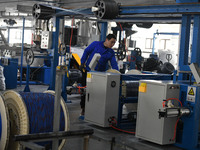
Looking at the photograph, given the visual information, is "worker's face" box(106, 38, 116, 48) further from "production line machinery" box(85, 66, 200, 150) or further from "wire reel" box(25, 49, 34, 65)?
"wire reel" box(25, 49, 34, 65)

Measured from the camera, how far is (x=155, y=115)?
5.16 m

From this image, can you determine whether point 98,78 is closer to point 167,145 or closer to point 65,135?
point 167,145

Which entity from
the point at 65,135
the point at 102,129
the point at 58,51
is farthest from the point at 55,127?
the point at 58,51

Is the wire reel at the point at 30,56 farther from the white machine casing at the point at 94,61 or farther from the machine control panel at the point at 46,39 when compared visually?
the white machine casing at the point at 94,61

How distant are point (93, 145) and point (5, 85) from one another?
5916mm

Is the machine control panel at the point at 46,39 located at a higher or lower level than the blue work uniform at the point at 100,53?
higher

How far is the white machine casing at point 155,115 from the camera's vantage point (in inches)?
199

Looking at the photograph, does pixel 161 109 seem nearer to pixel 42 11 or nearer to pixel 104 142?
pixel 104 142

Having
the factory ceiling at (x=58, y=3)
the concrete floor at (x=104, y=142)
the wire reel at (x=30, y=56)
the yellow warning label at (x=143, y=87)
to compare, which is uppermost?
the factory ceiling at (x=58, y=3)

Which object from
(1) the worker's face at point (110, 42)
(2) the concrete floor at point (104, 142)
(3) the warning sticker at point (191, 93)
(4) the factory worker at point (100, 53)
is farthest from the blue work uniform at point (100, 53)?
(3) the warning sticker at point (191, 93)

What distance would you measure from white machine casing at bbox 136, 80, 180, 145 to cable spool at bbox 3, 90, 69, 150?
1.69 m

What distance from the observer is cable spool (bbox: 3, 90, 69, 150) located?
3701mm

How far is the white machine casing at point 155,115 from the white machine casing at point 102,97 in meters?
0.74

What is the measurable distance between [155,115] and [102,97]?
4.02ft
